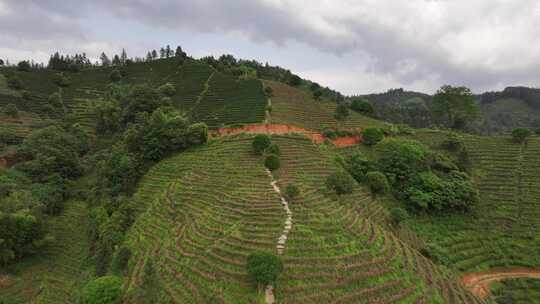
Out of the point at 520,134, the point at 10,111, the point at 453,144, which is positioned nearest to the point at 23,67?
the point at 10,111

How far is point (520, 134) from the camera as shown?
37.8m

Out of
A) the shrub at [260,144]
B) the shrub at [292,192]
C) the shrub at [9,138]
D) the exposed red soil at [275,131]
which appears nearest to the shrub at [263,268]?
the shrub at [292,192]

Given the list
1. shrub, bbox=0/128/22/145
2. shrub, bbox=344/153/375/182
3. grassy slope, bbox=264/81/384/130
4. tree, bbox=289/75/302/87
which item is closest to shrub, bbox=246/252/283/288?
shrub, bbox=344/153/375/182

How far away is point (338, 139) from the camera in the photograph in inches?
1534

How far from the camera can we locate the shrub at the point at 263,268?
534 inches

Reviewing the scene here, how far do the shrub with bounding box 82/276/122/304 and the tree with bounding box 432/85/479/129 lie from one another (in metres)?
57.3

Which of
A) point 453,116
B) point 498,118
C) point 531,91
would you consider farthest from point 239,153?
point 531,91

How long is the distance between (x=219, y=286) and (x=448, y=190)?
996 inches

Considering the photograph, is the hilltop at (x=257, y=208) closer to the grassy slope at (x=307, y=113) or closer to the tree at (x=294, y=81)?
the grassy slope at (x=307, y=113)

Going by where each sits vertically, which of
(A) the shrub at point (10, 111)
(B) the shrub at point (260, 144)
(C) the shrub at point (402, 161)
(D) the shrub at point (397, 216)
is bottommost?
(D) the shrub at point (397, 216)

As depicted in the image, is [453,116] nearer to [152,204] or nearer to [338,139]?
[338,139]

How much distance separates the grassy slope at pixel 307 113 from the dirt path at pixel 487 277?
23.8 meters

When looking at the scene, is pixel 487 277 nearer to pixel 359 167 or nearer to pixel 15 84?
pixel 359 167

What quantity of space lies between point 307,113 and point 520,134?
1140 inches
